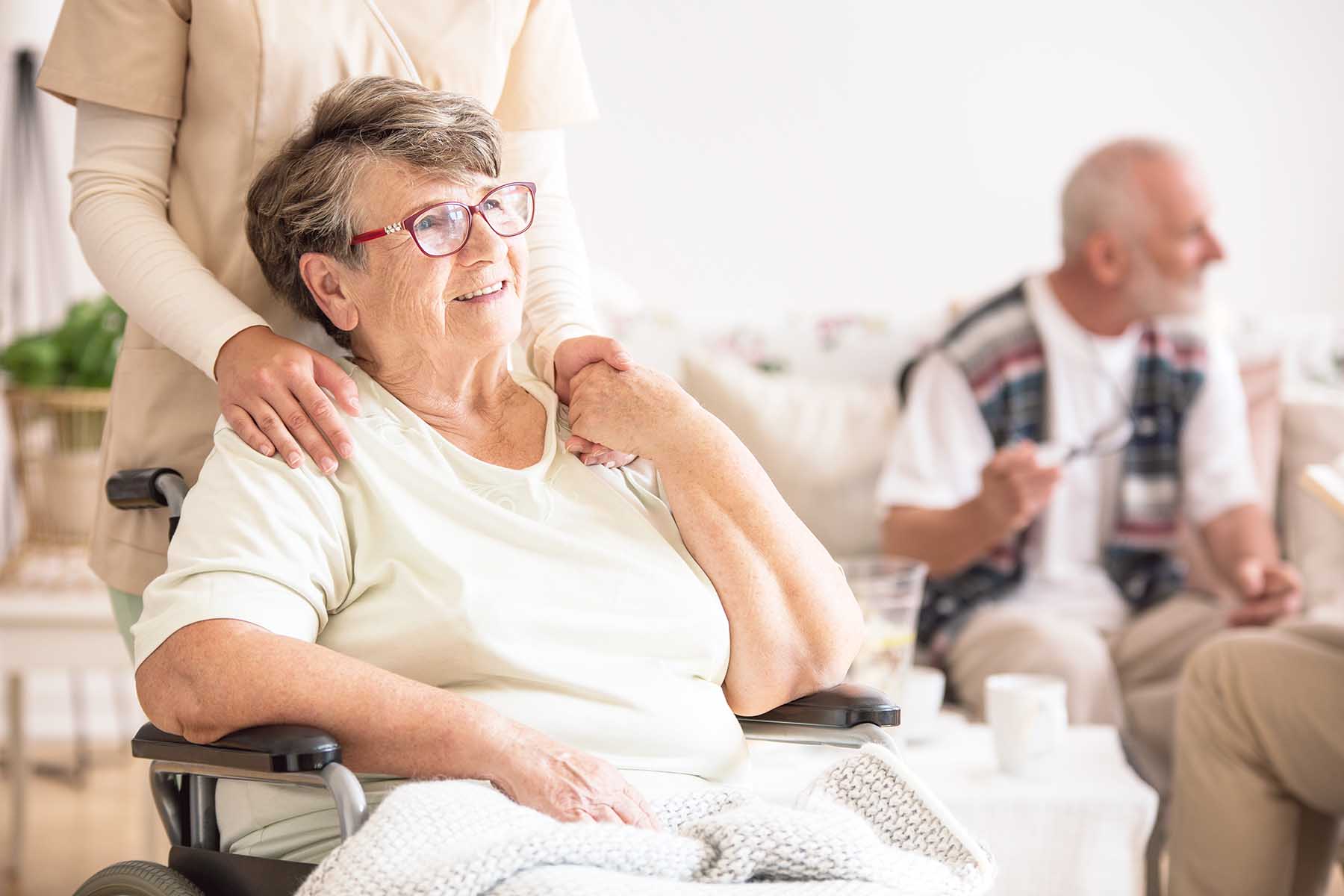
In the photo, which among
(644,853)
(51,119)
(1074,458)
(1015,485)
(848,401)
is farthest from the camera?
(51,119)

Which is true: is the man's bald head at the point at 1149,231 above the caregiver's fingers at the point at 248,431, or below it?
above

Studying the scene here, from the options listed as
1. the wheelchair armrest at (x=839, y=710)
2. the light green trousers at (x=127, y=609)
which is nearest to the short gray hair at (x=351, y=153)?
the light green trousers at (x=127, y=609)

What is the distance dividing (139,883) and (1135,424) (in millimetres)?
2169

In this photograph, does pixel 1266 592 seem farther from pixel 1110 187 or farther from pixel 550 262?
pixel 550 262

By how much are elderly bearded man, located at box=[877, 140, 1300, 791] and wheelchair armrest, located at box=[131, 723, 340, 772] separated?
5.62ft

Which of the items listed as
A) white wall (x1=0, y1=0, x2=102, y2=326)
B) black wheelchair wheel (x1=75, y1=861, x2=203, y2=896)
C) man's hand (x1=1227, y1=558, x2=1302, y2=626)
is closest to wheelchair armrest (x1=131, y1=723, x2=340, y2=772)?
black wheelchair wheel (x1=75, y1=861, x2=203, y2=896)

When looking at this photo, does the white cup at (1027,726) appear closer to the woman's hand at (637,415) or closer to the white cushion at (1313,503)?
the woman's hand at (637,415)

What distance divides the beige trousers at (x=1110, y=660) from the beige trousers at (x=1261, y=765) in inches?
11.5

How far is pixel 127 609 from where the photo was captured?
1.50 metres

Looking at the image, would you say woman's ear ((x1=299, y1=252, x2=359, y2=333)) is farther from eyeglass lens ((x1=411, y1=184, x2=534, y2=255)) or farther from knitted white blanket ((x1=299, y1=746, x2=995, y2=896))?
knitted white blanket ((x1=299, y1=746, x2=995, y2=896))

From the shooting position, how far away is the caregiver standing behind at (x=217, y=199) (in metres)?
1.34

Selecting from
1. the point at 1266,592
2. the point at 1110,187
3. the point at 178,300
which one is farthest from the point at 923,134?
the point at 178,300

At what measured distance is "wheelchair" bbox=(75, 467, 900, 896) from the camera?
1.09 m

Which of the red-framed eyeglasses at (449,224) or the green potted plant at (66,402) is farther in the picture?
the green potted plant at (66,402)
